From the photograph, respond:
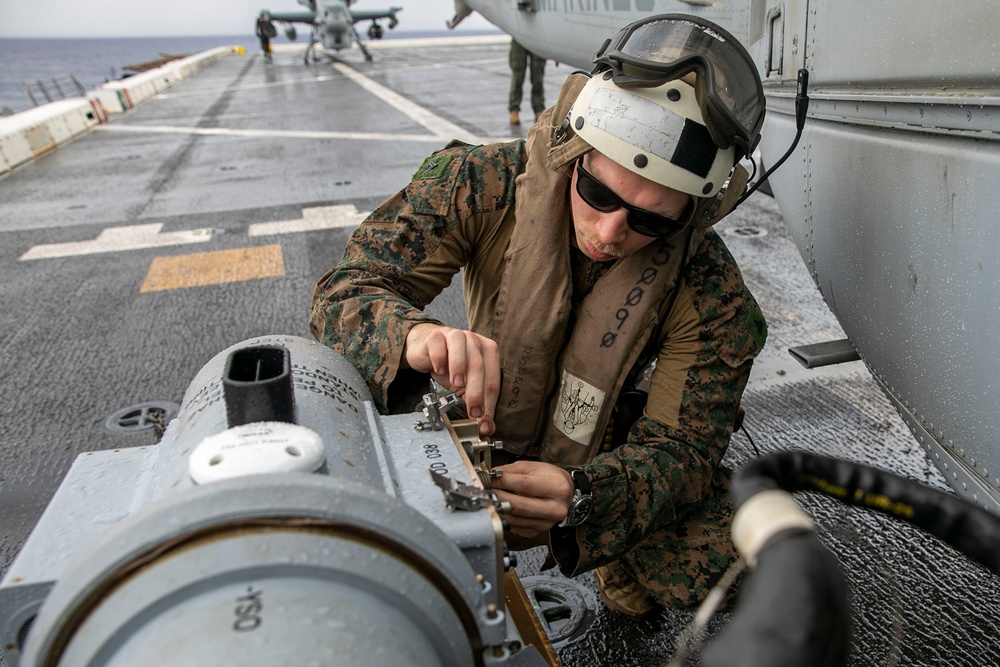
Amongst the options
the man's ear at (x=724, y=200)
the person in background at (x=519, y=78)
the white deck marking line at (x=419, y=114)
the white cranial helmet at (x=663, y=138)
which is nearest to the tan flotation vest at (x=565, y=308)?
the man's ear at (x=724, y=200)

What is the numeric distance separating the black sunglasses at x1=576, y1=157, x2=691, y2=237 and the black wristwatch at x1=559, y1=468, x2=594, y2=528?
1.70 ft

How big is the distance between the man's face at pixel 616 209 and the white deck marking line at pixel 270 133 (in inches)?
261

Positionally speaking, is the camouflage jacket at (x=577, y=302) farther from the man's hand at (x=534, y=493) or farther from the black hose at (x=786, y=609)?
the black hose at (x=786, y=609)

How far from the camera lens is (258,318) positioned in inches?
146

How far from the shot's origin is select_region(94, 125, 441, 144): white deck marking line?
27.9ft

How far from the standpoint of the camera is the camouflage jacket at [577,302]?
1585 millimetres

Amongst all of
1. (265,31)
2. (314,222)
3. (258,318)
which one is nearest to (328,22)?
(265,31)

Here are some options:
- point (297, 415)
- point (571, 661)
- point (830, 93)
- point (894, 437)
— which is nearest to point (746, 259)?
point (894, 437)

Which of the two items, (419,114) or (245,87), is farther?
(245,87)

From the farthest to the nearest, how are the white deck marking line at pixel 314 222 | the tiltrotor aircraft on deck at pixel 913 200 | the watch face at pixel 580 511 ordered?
1. the white deck marking line at pixel 314 222
2. the watch face at pixel 580 511
3. the tiltrotor aircraft on deck at pixel 913 200

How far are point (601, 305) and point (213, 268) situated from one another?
129 inches

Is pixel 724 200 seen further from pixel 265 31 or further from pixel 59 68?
pixel 59 68

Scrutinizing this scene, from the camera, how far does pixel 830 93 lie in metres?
1.70

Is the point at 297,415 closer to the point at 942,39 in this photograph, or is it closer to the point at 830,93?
the point at 942,39
